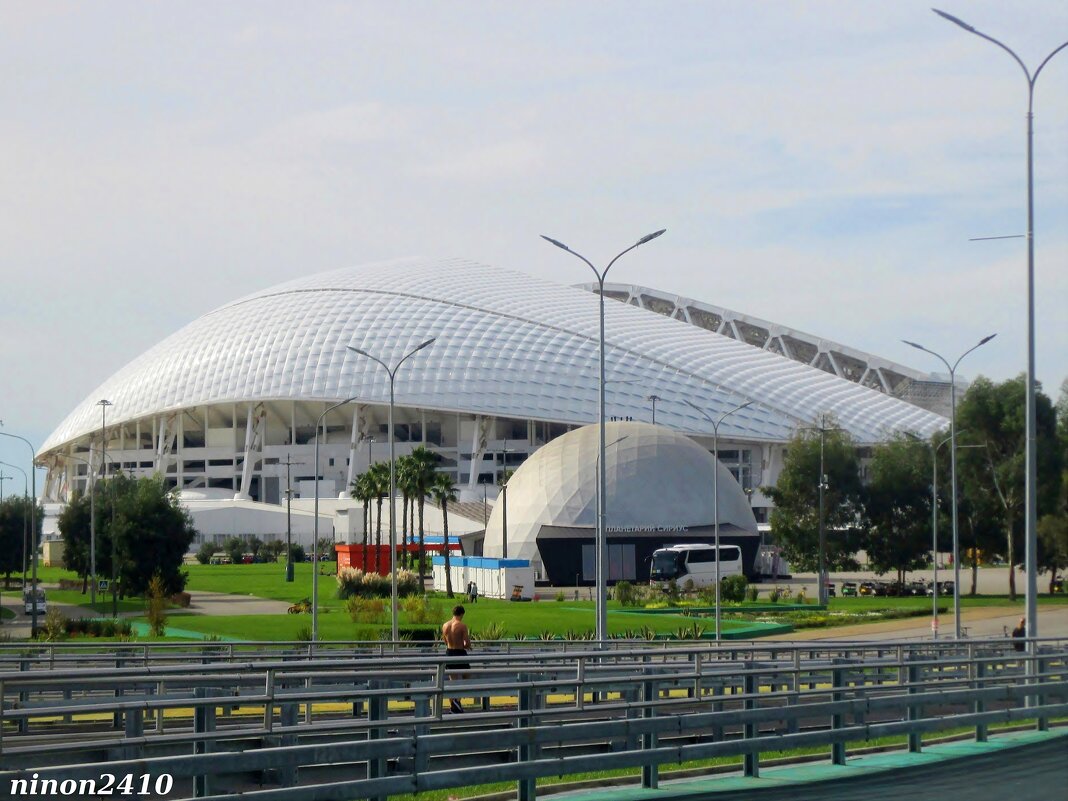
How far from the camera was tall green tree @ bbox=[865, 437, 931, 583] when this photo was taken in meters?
85.0

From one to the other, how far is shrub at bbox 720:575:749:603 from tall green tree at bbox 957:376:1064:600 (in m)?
14.5

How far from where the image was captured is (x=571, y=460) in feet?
312

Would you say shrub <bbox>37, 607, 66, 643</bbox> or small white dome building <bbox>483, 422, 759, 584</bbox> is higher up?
small white dome building <bbox>483, 422, 759, 584</bbox>

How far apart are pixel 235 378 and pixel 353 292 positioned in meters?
17.5

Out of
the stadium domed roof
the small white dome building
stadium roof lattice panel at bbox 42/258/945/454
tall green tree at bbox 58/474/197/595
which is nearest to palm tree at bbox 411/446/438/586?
the small white dome building

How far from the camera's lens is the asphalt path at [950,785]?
14.5 m

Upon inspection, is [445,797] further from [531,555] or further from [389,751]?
[531,555]

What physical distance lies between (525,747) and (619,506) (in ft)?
253

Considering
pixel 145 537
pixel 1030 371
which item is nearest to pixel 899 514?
pixel 145 537

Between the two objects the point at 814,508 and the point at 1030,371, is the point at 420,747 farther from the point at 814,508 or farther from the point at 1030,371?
the point at 814,508

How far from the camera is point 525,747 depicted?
14.3 m

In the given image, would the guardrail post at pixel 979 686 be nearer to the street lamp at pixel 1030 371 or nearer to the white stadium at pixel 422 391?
the street lamp at pixel 1030 371

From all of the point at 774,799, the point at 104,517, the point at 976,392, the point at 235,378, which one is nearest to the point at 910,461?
the point at 976,392

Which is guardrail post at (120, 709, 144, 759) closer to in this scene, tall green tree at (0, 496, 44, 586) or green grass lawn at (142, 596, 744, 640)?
green grass lawn at (142, 596, 744, 640)
